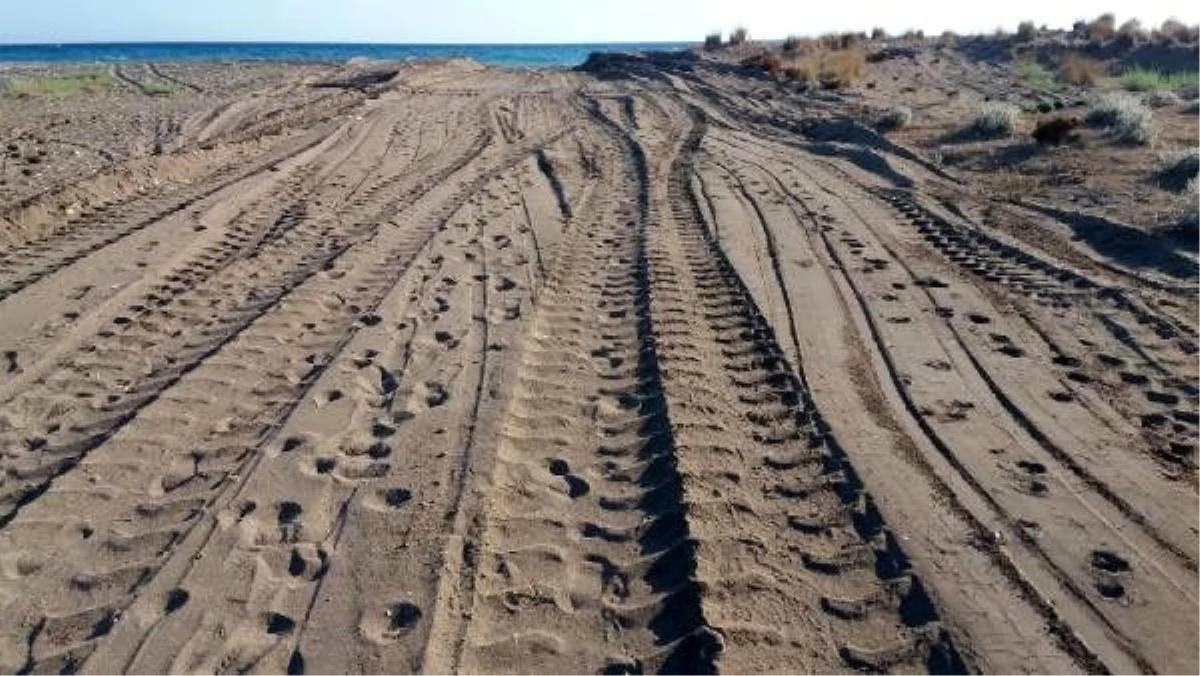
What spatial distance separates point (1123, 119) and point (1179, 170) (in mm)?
3093

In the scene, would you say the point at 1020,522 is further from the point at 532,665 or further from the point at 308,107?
the point at 308,107

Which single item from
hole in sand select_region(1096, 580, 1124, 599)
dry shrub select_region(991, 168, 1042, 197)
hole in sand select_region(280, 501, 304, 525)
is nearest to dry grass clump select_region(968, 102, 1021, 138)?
dry shrub select_region(991, 168, 1042, 197)

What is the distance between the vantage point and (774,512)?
5.00 meters

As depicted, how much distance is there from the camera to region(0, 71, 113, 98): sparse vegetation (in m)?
29.0

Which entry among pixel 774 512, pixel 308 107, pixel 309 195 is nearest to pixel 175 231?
pixel 309 195

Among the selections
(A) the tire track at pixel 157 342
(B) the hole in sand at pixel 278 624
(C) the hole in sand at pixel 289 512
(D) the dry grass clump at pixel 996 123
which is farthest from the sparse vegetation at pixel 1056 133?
(B) the hole in sand at pixel 278 624

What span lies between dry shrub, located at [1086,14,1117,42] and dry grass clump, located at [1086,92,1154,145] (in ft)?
60.5

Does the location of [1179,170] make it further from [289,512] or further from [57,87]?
[57,87]

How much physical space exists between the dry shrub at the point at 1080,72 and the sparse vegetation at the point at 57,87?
2715 centimetres

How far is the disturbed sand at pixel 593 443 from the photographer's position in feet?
13.7

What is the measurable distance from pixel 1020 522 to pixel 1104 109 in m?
12.7

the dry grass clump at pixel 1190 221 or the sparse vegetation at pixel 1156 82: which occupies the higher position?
the sparse vegetation at pixel 1156 82

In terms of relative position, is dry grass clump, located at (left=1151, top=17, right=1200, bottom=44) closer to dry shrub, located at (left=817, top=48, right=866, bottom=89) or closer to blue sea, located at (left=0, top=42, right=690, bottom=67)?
dry shrub, located at (left=817, top=48, right=866, bottom=89)

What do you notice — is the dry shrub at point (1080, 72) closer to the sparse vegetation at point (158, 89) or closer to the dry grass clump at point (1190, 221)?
the dry grass clump at point (1190, 221)
